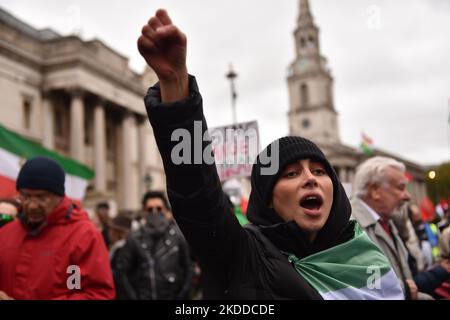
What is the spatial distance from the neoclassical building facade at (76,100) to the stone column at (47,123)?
0.19ft

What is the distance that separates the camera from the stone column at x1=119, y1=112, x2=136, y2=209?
1507 inches

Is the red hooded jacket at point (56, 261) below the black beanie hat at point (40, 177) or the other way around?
below

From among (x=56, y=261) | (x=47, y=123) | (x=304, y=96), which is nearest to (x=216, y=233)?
(x=56, y=261)

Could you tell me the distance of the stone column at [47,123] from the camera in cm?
3212

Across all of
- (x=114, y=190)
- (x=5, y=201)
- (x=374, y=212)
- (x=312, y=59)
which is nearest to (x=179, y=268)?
(x=5, y=201)

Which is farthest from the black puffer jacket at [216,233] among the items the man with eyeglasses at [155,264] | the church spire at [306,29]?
the church spire at [306,29]

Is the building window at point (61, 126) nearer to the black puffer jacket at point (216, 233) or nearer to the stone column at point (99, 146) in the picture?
the stone column at point (99, 146)

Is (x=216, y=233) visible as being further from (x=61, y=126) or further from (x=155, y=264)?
(x=61, y=126)

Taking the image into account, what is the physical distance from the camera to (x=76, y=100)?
107 feet

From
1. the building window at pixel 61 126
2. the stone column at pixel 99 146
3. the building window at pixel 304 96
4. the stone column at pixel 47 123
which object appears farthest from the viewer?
the building window at pixel 304 96

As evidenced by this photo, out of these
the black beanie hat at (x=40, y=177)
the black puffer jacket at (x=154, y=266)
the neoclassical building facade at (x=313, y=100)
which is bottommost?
the black puffer jacket at (x=154, y=266)

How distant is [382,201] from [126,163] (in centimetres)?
3597

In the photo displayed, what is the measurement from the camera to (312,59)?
66.5 m

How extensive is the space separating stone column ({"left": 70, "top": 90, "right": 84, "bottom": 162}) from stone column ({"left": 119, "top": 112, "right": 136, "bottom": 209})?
593 cm
